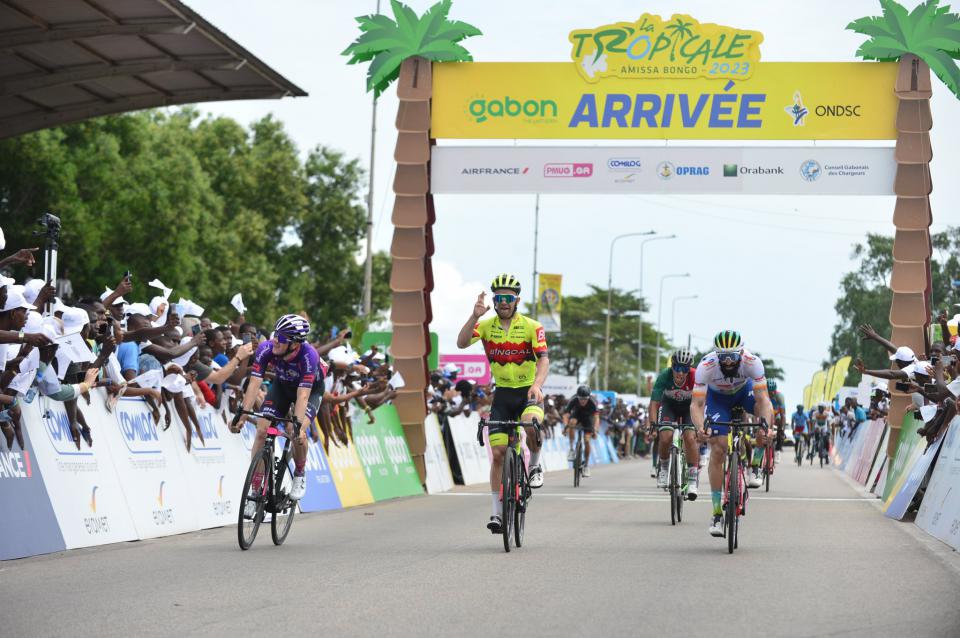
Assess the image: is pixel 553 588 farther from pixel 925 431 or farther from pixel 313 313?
pixel 313 313

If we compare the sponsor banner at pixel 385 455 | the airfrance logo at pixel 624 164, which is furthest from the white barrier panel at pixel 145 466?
the airfrance logo at pixel 624 164

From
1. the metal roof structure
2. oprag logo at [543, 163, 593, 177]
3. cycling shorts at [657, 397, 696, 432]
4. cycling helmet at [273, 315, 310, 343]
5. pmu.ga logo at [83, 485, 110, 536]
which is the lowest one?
pmu.ga logo at [83, 485, 110, 536]

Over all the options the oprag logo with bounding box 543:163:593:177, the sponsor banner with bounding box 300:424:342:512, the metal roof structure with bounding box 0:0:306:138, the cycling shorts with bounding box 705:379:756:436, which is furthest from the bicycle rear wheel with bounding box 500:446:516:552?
the oprag logo with bounding box 543:163:593:177

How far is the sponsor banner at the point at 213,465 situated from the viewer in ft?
48.9

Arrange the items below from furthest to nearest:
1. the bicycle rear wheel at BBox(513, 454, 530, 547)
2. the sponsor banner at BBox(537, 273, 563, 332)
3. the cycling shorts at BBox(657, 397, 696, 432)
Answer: the sponsor banner at BBox(537, 273, 563, 332) → the cycling shorts at BBox(657, 397, 696, 432) → the bicycle rear wheel at BBox(513, 454, 530, 547)

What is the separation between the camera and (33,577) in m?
9.95

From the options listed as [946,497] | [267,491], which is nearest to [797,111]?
[946,497]

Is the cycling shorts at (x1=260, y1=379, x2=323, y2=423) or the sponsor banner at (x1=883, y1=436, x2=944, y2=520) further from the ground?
the cycling shorts at (x1=260, y1=379, x2=323, y2=423)

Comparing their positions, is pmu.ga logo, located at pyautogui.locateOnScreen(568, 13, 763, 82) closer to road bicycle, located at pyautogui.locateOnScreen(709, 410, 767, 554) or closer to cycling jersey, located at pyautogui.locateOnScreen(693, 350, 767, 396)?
cycling jersey, located at pyautogui.locateOnScreen(693, 350, 767, 396)

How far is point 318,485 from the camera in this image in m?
18.6

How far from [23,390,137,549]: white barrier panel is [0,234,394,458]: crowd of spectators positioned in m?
0.10

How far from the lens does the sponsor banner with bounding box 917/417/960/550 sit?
13625 mm

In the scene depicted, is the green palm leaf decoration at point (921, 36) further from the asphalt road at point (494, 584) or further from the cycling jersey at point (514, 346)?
the cycling jersey at point (514, 346)

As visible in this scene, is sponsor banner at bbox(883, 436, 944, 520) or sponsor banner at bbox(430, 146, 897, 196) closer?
sponsor banner at bbox(883, 436, 944, 520)
